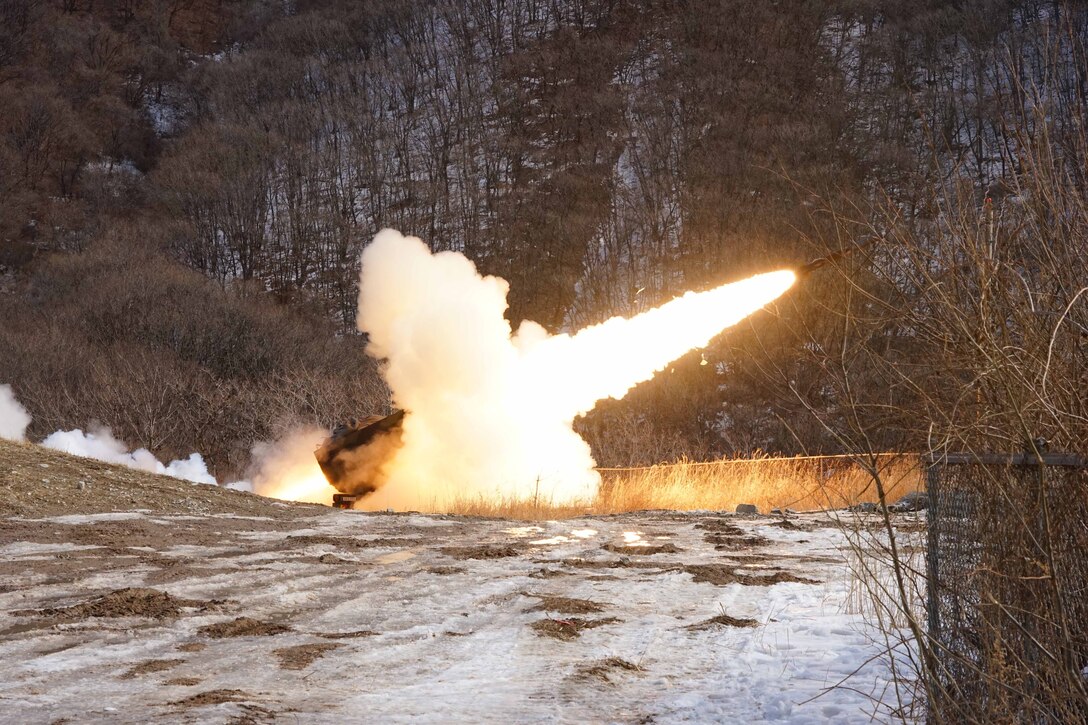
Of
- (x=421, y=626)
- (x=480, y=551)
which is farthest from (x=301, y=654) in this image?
(x=480, y=551)

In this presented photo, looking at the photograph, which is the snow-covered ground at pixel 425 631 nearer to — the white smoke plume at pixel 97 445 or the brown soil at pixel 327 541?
the brown soil at pixel 327 541

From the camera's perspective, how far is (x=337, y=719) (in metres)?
5.99

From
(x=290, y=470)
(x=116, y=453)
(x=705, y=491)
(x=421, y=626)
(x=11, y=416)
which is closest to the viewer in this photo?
(x=421, y=626)

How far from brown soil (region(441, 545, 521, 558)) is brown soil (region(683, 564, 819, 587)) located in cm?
279

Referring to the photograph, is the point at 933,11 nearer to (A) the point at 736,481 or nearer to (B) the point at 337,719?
(A) the point at 736,481

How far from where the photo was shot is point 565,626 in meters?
8.70

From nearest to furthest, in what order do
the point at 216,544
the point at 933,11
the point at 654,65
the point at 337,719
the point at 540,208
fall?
the point at 337,719 → the point at 216,544 → the point at 540,208 → the point at 933,11 → the point at 654,65

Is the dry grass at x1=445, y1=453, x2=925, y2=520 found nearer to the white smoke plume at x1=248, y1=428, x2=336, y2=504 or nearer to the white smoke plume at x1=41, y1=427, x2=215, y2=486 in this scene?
the white smoke plume at x1=248, y1=428, x2=336, y2=504

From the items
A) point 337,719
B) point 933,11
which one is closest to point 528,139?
point 933,11

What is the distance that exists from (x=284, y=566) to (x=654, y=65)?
77327 mm

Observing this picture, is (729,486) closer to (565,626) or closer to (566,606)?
(566,606)

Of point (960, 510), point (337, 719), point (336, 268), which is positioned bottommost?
point (337, 719)

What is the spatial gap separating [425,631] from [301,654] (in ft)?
4.09

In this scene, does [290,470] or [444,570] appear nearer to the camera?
[444,570]
